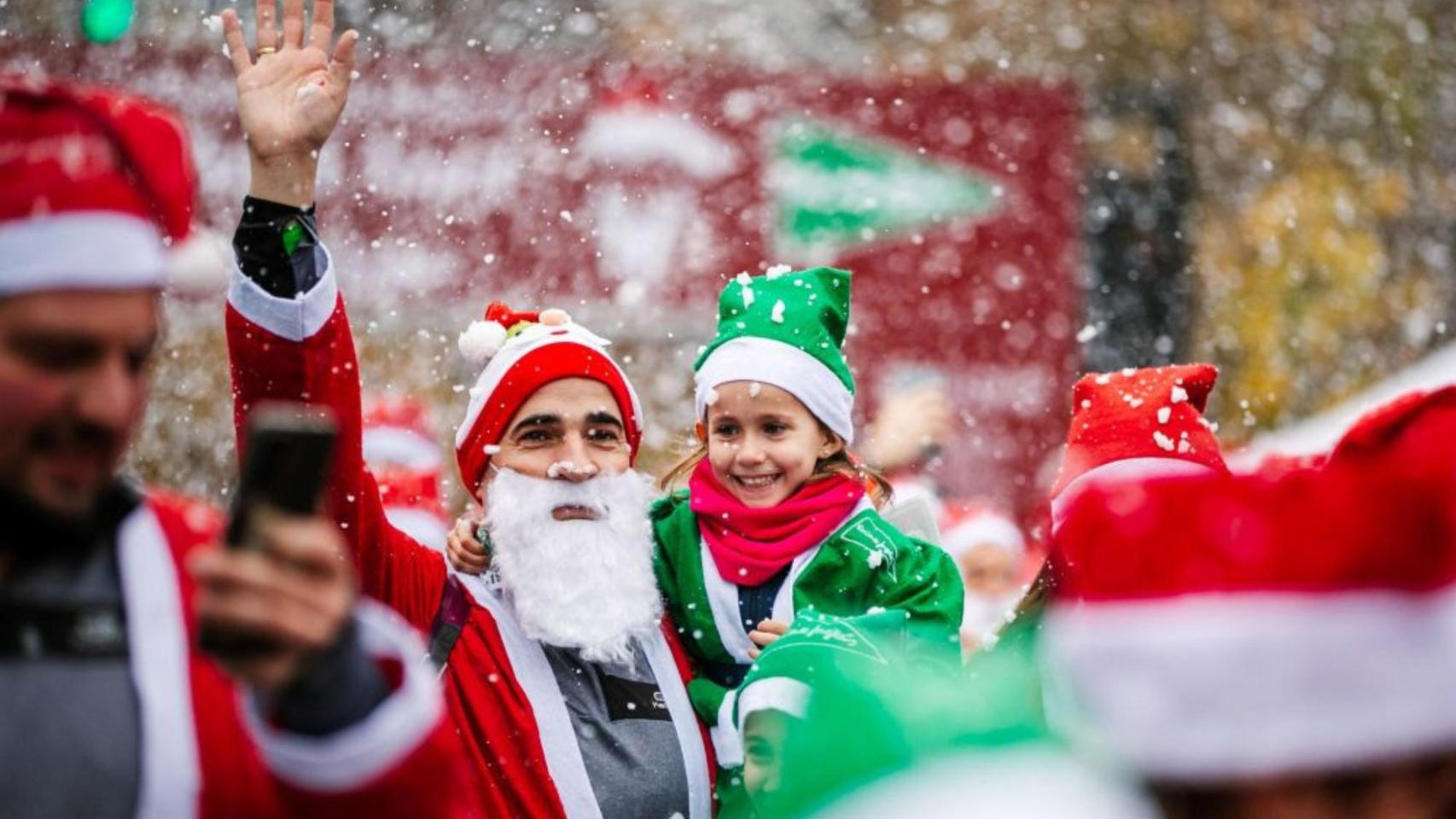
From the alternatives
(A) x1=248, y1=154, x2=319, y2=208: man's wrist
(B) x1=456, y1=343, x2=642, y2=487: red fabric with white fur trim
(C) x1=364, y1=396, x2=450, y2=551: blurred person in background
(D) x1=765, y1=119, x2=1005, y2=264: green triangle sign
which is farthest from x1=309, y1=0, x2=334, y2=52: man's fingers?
(D) x1=765, y1=119, x2=1005, y2=264: green triangle sign

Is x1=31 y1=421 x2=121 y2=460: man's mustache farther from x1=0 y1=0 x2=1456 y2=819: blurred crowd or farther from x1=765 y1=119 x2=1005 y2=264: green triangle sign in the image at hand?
x1=765 y1=119 x2=1005 y2=264: green triangle sign

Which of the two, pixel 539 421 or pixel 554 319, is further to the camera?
pixel 554 319

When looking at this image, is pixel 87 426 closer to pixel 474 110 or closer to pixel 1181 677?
pixel 1181 677

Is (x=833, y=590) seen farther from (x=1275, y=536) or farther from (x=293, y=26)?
(x=1275, y=536)

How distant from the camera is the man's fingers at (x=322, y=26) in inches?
112

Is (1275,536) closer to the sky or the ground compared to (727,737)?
closer to the sky

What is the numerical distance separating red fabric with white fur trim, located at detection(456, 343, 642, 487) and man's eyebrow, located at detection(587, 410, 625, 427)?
0.09 ft

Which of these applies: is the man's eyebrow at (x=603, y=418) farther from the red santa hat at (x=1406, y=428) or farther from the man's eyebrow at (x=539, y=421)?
the red santa hat at (x=1406, y=428)

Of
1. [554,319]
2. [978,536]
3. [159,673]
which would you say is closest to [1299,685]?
[159,673]

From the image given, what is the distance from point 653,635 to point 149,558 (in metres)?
1.67

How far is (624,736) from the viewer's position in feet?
10.1

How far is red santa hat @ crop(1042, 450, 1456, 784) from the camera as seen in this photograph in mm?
1555

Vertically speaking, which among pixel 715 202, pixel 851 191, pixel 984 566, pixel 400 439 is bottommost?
pixel 851 191

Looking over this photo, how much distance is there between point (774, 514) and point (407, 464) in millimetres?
3796
